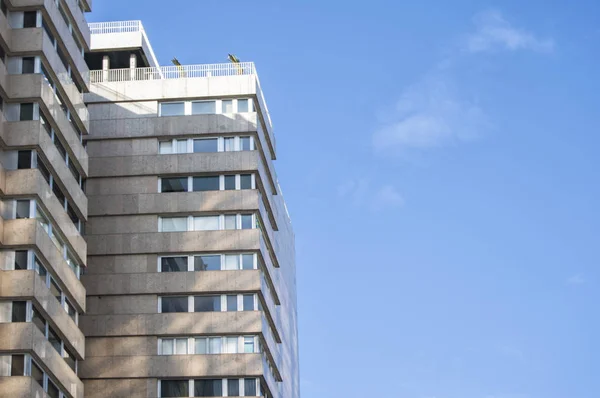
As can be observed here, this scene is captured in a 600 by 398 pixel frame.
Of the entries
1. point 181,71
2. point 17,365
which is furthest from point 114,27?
point 17,365

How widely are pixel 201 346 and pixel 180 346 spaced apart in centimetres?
148

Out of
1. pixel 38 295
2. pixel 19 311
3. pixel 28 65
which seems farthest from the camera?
pixel 28 65

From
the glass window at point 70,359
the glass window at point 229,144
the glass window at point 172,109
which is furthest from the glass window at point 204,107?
the glass window at point 70,359

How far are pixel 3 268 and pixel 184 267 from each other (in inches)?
899

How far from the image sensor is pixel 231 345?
319ft

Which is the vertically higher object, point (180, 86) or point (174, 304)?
point (180, 86)

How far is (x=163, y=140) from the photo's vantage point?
104m

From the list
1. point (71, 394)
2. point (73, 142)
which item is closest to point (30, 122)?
point (73, 142)

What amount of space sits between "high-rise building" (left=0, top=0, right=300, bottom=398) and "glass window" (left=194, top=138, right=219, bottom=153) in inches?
2.9

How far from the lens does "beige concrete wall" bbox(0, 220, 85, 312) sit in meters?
79.1

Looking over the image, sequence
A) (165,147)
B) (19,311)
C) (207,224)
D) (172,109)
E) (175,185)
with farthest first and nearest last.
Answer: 1. (172,109)
2. (165,147)
3. (175,185)
4. (207,224)
5. (19,311)

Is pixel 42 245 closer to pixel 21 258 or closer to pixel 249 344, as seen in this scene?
pixel 21 258

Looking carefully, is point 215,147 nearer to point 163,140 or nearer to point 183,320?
point 163,140

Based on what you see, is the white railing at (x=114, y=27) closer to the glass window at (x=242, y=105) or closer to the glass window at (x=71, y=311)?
the glass window at (x=242, y=105)
